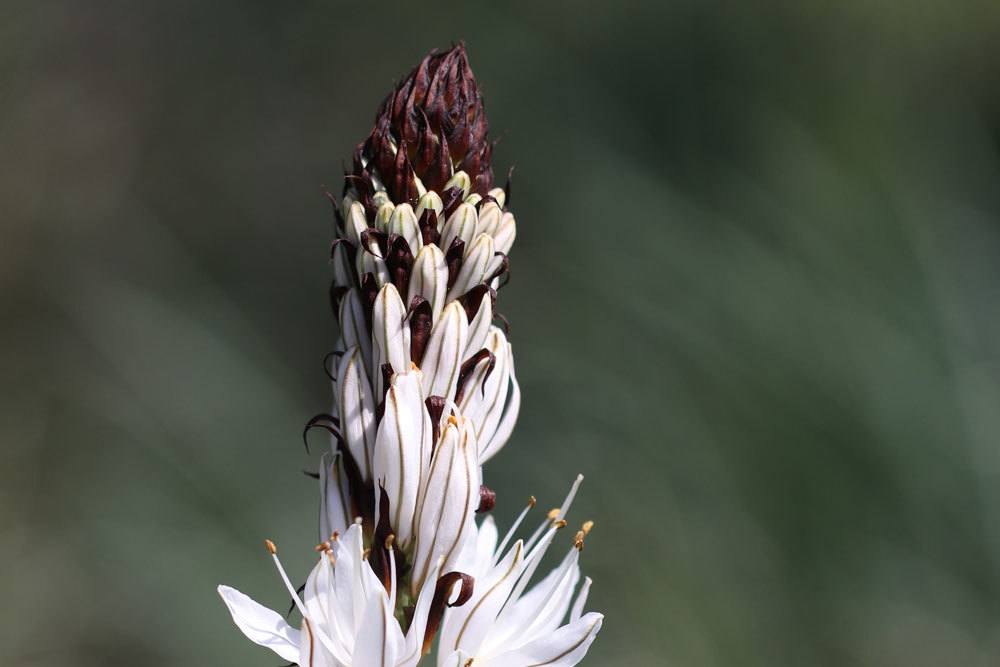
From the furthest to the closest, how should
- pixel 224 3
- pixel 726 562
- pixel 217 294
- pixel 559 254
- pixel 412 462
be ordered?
pixel 224 3 → pixel 559 254 → pixel 217 294 → pixel 726 562 → pixel 412 462

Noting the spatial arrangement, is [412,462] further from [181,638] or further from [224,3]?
[224,3]

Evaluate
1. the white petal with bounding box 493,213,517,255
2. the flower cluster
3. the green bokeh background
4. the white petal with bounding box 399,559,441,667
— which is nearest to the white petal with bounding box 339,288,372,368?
the flower cluster

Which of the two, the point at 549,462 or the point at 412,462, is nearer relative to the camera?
the point at 412,462

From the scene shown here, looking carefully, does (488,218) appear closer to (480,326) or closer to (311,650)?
(480,326)

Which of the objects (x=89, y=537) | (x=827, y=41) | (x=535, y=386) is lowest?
(x=89, y=537)

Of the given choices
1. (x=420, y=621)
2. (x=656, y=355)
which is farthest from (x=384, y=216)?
(x=656, y=355)

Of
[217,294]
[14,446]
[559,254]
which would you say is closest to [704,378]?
[559,254]
